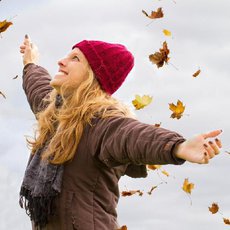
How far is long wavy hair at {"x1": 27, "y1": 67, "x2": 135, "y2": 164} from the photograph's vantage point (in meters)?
4.32

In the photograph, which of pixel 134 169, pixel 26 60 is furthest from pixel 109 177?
pixel 26 60

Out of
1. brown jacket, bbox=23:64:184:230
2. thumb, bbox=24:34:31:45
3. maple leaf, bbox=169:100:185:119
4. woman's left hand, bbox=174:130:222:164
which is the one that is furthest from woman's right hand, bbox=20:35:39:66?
woman's left hand, bbox=174:130:222:164

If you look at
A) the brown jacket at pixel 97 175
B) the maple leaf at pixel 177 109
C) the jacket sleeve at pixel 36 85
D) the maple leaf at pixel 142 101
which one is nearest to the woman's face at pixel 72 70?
the brown jacket at pixel 97 175

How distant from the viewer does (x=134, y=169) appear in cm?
442

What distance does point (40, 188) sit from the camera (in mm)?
4363

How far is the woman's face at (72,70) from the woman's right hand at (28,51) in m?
1.18

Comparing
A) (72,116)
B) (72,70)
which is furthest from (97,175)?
(72,70)

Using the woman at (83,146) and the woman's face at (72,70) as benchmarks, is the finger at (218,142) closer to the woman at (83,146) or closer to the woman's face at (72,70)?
the woman at (83,146)

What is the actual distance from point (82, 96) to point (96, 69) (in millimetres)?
245

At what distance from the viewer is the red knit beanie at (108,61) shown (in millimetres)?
4578

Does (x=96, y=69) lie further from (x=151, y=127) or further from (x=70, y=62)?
(x=151, y=127)

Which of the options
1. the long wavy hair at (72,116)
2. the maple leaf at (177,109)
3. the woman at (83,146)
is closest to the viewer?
the woman at (83,146)

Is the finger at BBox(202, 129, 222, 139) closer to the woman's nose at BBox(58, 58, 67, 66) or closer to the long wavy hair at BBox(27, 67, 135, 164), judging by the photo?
the long wavy hair at BBox(27, 67, 135, 164)

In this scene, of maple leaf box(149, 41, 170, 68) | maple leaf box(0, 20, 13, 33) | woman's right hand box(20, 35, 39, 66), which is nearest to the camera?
maple leaf box(0, 20, 13, 33)
